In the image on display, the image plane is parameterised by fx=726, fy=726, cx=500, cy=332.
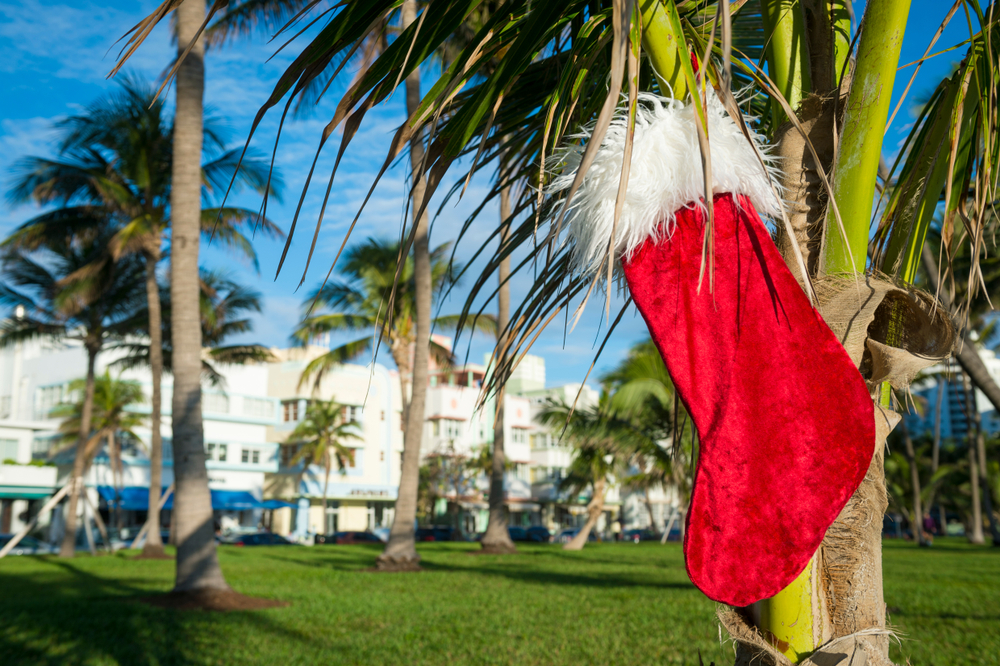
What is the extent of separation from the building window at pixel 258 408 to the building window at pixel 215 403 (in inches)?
47.6

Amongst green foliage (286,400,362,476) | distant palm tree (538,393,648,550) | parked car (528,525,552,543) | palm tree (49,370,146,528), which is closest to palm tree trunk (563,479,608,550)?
distant palm tree (538,393,648,550)

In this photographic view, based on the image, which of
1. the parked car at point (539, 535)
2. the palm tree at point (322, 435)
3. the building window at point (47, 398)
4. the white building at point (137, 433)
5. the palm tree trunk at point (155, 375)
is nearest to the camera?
the palm tree trunk at point (155, 375)

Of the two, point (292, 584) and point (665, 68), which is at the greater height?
point (665, 68)

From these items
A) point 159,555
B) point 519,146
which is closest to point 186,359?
point 519,146

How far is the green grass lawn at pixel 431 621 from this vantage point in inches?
243

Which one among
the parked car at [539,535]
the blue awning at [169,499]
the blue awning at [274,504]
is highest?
the blue awning at [169,499]

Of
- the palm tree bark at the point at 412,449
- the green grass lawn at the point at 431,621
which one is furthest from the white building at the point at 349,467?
the green grass lawn at the point at 431,621

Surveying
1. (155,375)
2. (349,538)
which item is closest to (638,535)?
(349,538)

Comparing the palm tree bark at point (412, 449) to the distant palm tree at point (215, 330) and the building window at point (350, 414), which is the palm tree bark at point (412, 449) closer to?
the distant palm tree at point (215, 330)

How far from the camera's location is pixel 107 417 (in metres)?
32.4

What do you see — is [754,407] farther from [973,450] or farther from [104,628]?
[973,450]

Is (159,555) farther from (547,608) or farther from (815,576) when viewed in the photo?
(815,576)

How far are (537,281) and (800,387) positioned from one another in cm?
61

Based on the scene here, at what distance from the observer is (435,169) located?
1.49 meters
